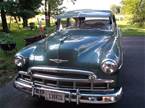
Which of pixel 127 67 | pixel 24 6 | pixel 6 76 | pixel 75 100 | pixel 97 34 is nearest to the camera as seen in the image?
pixel 75 100

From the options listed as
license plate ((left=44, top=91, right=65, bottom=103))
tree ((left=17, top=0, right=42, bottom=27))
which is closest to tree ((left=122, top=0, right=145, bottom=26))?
tree ((left=17, top=0, right=42, bottom=27))

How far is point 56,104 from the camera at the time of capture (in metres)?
6.08

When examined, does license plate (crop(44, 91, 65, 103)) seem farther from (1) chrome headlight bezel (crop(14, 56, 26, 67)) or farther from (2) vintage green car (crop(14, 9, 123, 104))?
(1) chrome headlight bezel (crop(14, 56, 26, 67))

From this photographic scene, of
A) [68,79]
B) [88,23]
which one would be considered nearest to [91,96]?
[68,79]

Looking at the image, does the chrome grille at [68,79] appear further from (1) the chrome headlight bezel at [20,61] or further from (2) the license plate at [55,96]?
(1) the chrome headlight bezel at [20,61]

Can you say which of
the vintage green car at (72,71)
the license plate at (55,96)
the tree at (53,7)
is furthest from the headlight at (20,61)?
the tree at (53,7)

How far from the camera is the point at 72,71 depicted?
17.0 ft

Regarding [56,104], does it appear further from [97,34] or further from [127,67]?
[127,67]

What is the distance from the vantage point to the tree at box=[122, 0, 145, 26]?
32031mm

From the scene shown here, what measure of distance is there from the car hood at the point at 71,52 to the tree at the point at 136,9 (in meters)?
26.6

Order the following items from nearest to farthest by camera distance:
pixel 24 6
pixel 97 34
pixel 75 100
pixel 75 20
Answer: pixel 75 100
pixel 97 34
pixel 75 20
pixel 24 6

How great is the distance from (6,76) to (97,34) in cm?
286

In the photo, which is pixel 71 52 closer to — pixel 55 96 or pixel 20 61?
pixel 55 96

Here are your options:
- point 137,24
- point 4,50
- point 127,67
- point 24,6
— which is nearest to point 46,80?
point 127,67
